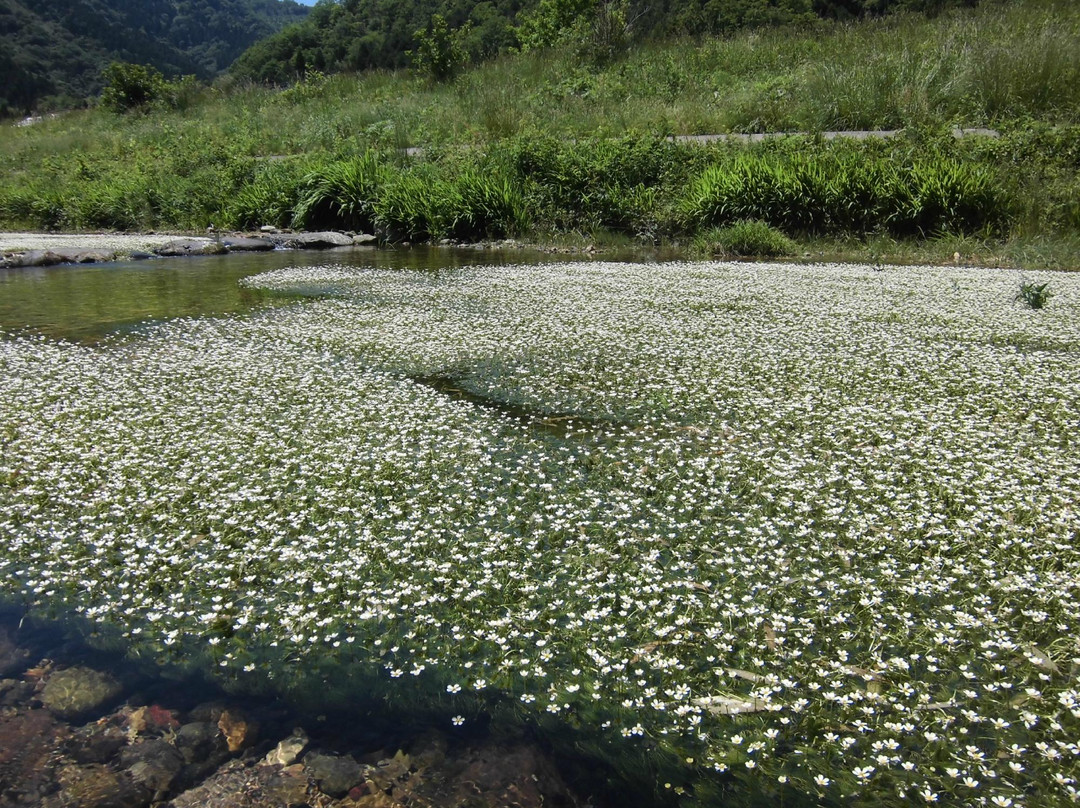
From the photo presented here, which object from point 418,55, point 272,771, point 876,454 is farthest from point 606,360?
point 418,55

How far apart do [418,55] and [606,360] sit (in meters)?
21.7

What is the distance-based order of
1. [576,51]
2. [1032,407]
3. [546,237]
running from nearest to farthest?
[1032,407] < [546,237] < [576,51]

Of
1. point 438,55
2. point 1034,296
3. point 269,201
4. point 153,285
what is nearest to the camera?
point 1034,296

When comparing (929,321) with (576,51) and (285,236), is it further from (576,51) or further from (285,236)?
(576,51)

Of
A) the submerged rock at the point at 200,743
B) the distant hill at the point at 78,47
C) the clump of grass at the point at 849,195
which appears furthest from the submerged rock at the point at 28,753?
the distant hill at the point at 78,47

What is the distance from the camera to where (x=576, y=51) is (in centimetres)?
2402

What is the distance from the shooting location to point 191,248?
1491 centimetres

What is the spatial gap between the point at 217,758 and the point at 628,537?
196cm

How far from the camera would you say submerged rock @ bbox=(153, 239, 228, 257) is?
14.6 meters

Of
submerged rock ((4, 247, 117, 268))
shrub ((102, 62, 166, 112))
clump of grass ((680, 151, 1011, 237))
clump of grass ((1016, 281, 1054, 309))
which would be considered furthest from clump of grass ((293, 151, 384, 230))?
shrub ((102, 62, 166, 112))

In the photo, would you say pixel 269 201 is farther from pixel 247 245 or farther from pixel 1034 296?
pixel 1034 296

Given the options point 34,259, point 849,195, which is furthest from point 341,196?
point 849,195

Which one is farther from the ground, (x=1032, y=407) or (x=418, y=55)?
(x=418, y=55)

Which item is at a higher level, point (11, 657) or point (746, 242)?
point (746, 242)
